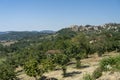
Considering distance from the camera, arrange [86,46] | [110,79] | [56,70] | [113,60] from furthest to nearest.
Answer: [86,46], [56,70], [113,60], [110,79]

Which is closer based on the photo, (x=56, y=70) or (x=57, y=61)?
(x=57, y=61)

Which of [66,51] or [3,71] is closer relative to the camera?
[3,71]

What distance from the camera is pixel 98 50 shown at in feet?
435

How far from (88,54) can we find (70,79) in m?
61.3

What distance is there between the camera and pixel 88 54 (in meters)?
144

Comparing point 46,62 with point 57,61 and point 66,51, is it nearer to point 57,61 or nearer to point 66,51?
point 57,61

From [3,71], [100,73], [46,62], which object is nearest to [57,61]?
[46,62]

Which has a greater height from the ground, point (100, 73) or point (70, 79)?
point (100, 73)

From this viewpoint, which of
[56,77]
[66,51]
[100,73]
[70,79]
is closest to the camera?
[100,73]

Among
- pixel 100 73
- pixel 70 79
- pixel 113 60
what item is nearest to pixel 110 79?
pixel 100 73

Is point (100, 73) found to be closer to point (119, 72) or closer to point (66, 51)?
point (119, 72)

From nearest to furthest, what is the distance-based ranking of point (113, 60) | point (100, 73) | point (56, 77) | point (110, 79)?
point (110, 79)
point (100, 73)
point (113, 60)
point (56, 77)

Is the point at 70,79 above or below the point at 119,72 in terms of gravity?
below

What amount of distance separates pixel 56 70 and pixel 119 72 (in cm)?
4922
